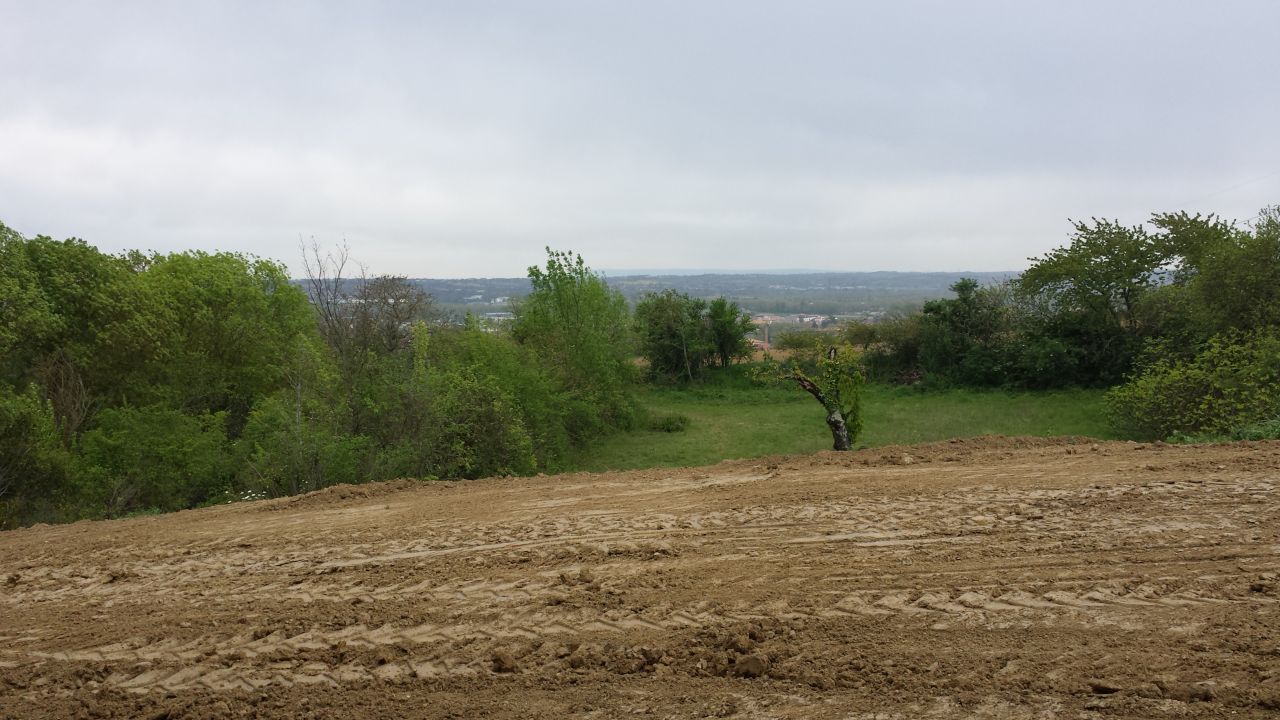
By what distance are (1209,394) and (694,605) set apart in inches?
710

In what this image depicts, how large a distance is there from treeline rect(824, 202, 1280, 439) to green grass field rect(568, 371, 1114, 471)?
67.0 inches

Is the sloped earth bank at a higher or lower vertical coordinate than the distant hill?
lower

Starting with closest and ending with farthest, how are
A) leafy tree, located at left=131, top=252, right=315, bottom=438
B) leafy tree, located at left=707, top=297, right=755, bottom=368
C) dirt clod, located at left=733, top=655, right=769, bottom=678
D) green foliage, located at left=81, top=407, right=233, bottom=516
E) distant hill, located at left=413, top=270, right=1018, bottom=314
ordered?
1. dirt clod, located at left=733, top=655, right=769, bottom=678
2. green foliage, located at left=81, top=407, right=233, bottom=516
3. leafy tree, located at left=131, top=252, right=315, bottom=438
4. leafy tree, located at left=707, top=297, right=755, bottom=368
5. distant hill, located at left=413, top=270, right=1018, bottom=314

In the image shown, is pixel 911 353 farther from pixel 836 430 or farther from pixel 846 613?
pixel 846 613

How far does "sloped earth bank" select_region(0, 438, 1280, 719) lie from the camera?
442 cm

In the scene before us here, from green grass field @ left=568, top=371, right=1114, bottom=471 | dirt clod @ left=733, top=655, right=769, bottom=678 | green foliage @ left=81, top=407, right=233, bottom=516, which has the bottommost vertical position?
green grass field @ left=568, top=371, right=1114, bottom=471

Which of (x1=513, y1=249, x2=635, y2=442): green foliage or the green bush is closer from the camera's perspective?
the green bush

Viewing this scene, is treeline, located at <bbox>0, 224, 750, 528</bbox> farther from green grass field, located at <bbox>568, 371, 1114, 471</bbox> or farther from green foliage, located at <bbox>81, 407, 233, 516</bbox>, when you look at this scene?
green grass field, located at <bbox>568, 371, 1114, 471</bbox>

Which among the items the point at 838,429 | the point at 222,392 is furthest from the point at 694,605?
the point at 222,392

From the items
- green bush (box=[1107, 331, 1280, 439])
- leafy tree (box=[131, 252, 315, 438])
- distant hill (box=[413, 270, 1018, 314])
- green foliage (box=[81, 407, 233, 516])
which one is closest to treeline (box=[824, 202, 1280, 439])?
green bush (box=[1107, 331, 1280, 439])

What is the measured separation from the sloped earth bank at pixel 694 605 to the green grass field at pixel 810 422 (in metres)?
13.6

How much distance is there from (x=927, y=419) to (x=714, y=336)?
585 inches

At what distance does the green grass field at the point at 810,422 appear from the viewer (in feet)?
74.2

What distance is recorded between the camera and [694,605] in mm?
5520
